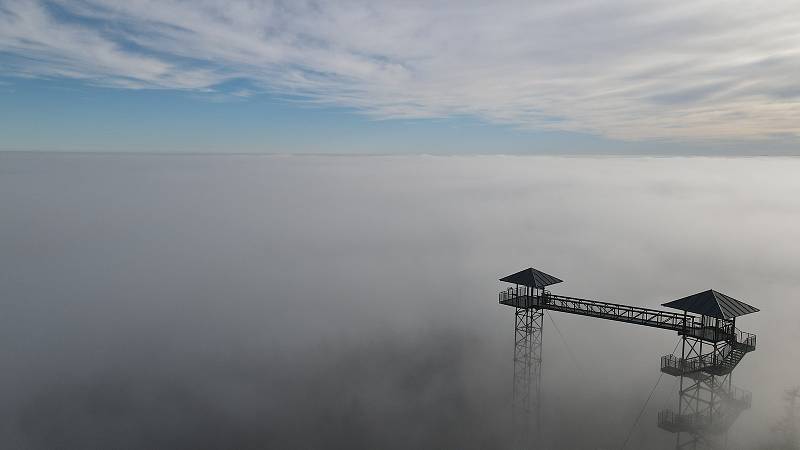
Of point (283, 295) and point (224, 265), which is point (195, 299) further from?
point (224, 265)

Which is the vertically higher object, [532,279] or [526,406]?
[532,279]

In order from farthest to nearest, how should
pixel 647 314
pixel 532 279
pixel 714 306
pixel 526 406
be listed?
pixel 526 406 → pixel 532 279 → pixel 647 314 → pixel 714 306

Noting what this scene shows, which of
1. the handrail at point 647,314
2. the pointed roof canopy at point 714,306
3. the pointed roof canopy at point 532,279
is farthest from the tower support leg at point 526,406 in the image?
the pointed roof canopy at point 714,306

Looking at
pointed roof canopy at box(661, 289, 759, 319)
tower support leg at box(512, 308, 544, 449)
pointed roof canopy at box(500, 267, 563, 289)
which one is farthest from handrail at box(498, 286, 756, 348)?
pointed roof canopy at box(500, 267, 563, 289)

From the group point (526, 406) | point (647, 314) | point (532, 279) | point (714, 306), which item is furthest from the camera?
point (526, 406)

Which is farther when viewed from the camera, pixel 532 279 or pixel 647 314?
pixel 532 279

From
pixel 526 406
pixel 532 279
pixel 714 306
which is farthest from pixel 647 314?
pixel 526 406

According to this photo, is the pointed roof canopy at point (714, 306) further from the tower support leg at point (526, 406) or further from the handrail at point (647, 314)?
the tower support leg at point (526, 406)

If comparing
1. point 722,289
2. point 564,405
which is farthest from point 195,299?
point 722,289

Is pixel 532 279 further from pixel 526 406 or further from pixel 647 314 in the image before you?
Answer: pixel 526 406
